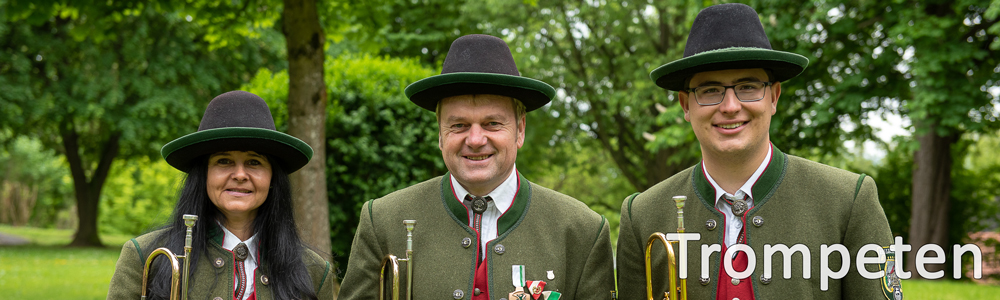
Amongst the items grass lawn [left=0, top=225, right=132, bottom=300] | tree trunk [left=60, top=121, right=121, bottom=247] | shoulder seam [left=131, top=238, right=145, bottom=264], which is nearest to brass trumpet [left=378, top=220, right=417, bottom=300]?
shoulder seam [left=131, top=238, right=145, bottom=264]

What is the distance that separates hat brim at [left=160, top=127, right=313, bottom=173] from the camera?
3289 mm

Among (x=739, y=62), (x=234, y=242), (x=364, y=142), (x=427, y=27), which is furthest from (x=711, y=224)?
(x=427, y=27)

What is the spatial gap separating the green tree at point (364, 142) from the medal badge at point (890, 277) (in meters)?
7.07

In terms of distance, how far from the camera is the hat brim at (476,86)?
3.22 m

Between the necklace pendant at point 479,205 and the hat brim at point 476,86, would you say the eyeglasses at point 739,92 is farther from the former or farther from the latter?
the necklace pendant at point 479,205

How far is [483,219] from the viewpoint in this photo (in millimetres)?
3529

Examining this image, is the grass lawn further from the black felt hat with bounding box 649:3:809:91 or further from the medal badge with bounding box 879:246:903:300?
the medal badge with bounding box 879:246:903:300

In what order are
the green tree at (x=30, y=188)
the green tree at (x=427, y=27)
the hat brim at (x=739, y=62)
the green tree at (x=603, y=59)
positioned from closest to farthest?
1. the hat brim at (x=739, y=62)
2. the green tree at (x=603, y=59)
3. the green tree at (x=427, y=27)
4. the green tree at (x=30, y=188)

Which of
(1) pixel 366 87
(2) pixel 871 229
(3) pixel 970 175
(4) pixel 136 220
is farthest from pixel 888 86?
(4) pixel 136 220

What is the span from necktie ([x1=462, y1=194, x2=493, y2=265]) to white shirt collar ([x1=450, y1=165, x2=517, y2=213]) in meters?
0.02

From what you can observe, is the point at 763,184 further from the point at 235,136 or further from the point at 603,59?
the point at 603,59

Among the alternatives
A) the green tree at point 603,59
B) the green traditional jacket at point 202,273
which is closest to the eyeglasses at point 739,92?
the green traditional jacket at point 202,273

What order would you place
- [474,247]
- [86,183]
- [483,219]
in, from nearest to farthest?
[474,247], [483,219], [86,183]

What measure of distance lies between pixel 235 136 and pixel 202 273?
0.63 meters
